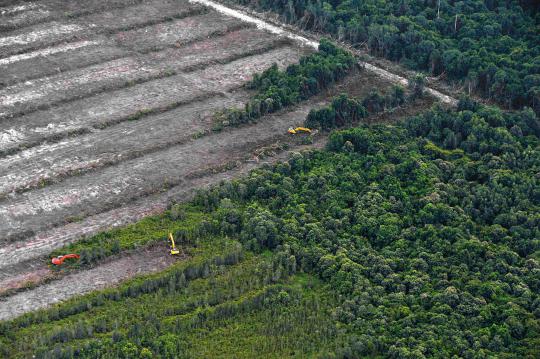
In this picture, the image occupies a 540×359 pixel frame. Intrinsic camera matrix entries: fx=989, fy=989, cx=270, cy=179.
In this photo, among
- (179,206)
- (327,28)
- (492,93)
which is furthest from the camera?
(327,28)

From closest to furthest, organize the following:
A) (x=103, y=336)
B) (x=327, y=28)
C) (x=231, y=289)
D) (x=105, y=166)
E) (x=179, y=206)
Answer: (x=103, y=336), (x=231, y=289), (x=179, y=206), (x=105, y=166), (x=327, y=28)

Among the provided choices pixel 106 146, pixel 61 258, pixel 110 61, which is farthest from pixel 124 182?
pixel 110 61

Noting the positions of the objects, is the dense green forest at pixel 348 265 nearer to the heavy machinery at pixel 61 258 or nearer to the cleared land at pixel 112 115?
the heavy machinery at pixel 61 258

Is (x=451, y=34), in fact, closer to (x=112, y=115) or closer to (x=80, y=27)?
(x=112, y=115)

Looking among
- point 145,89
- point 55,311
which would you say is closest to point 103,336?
point 55,311

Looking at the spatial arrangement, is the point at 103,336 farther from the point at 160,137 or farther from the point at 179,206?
the point at 160,137

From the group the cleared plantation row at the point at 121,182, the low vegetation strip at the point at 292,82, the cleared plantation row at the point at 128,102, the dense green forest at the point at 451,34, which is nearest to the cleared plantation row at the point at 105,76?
the cleared plantation row at the point at 128,102

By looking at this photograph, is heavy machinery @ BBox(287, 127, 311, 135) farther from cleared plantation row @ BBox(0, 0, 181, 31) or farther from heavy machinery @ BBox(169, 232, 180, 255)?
cleared plantation row @ BBox(0, 0, 181, 31)
